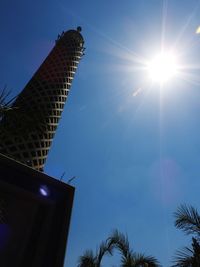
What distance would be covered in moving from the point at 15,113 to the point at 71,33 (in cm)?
2410

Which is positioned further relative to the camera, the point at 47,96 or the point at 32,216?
the point at 47,96

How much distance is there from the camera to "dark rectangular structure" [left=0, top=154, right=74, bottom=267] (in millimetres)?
8928

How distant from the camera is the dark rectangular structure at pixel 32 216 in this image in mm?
8928

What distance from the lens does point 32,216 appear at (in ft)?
32.8

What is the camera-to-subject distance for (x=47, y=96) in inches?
746

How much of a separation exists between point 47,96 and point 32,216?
1087 centimetres

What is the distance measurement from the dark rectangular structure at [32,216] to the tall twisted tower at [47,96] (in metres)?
1.68

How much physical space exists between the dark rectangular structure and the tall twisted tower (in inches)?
66.1

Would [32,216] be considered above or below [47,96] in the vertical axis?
below

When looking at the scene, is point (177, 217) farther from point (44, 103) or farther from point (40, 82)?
point (40, 82)

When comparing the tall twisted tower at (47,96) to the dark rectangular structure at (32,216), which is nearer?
the dark rectangular structure at (32,216)

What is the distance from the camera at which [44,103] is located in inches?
725

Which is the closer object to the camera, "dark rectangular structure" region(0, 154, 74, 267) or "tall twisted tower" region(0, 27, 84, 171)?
"dark rectangular structure" region(0, 154, 74, 267)

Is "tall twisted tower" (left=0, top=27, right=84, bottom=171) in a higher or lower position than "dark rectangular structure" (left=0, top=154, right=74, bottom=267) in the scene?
higher
